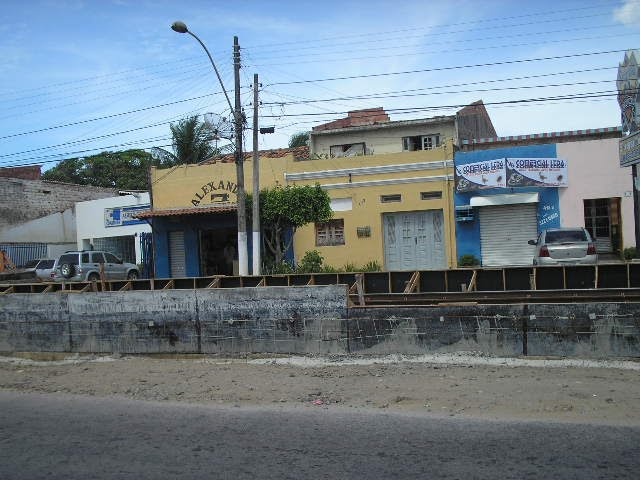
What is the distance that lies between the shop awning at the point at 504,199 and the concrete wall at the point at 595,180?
1131mm

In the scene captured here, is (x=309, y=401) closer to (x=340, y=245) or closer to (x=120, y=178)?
(x=340, y=245)

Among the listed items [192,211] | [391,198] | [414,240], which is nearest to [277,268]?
[192,211]

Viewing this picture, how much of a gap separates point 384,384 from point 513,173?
16.9 metres

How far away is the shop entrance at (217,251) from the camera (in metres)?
26.8

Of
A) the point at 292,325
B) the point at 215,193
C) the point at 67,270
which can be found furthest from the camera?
the point at 215,193

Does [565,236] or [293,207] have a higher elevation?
[293,207]

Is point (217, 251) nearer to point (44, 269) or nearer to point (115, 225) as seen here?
point (44, 269)

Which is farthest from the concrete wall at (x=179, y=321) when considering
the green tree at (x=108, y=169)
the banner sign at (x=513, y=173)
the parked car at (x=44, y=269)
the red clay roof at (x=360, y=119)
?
the green tree at (x=108, y=169)

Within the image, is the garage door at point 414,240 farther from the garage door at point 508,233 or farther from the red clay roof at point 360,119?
the red clay roof at point 360,119

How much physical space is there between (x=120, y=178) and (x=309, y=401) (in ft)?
172

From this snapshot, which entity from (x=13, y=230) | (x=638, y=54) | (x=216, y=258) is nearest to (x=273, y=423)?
(x=638, y=54)

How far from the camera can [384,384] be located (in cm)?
752

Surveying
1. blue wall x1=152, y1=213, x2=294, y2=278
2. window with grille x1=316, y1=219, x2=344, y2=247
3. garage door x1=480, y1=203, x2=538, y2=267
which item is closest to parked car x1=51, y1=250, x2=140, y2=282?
blue wall x1=152, y1=213, x2=294, y2=278

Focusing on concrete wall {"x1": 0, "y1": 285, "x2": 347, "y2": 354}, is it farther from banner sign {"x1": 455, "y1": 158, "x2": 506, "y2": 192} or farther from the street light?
banner sign {"x1": 455, "y1": 158, "x2": 506, "y2": 192}
